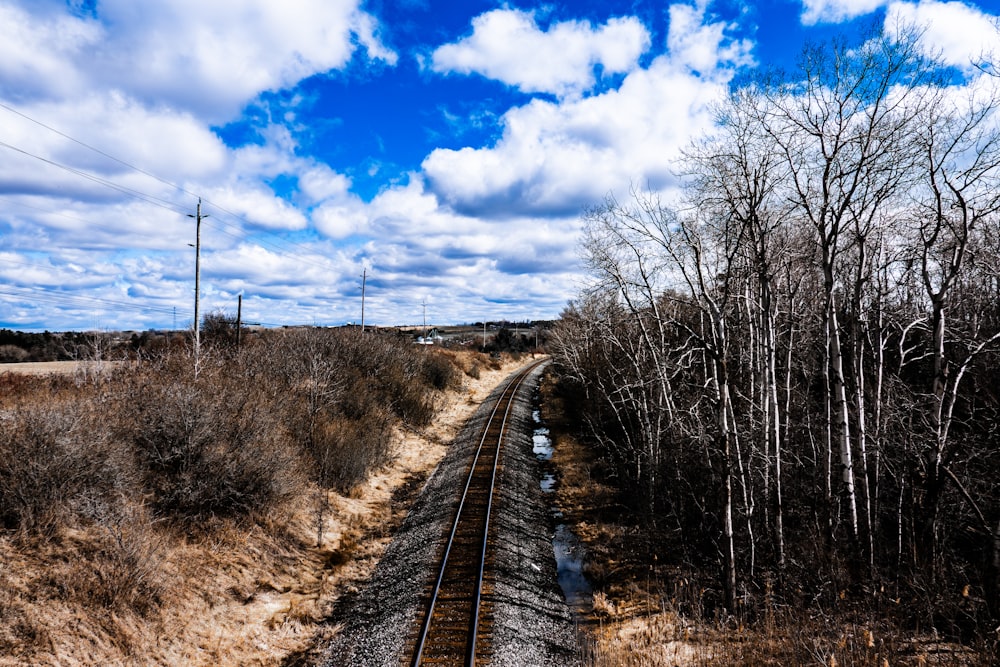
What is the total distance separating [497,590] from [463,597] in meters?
0.73

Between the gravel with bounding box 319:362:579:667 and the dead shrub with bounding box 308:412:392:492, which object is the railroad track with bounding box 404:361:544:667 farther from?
the dead shrub with bounding box 308:412:392:492

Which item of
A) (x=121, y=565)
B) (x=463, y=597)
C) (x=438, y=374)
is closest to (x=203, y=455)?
(x=121, y=565)

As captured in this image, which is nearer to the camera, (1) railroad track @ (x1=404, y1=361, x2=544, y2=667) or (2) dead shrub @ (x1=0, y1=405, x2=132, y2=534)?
(2) dead shrub @ (x1=0, y1=405, x2=132, y2=534)

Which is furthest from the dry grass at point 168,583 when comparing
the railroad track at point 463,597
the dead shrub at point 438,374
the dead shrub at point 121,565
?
the dead shrub at point 438,374

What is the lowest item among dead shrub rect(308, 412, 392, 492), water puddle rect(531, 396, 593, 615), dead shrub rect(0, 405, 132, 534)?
water puddle rect(531, 396, 593, 615)

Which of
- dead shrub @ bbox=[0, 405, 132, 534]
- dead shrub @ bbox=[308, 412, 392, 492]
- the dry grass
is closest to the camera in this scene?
the dry grass

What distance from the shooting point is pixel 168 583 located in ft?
26.9

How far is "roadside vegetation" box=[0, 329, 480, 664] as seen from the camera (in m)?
6.94

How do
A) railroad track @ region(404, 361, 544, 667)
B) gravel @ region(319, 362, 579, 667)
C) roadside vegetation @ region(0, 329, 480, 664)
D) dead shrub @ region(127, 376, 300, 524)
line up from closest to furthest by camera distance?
roadside vegetation @ region(0, 329, 480, 664) → railroad track @ region(404, 361, 544, 667) → gravel @ region(319, 362, 579, 667) → dead shrub @ region(127, 376, 300, 524)

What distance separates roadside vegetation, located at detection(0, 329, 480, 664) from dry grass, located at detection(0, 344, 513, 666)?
0.02 m

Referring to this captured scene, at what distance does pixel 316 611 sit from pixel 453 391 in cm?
2806

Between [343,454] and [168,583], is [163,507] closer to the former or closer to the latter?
[168,583]

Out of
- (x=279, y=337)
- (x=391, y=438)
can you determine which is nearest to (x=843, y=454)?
(x=391, y=438)

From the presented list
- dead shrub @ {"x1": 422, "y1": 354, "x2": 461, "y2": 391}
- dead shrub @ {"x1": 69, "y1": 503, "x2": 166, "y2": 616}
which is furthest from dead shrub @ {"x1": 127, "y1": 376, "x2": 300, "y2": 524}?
dead shrub @ {"x1": 422, "y1": 354, "x2": 461, "y2": 391}
